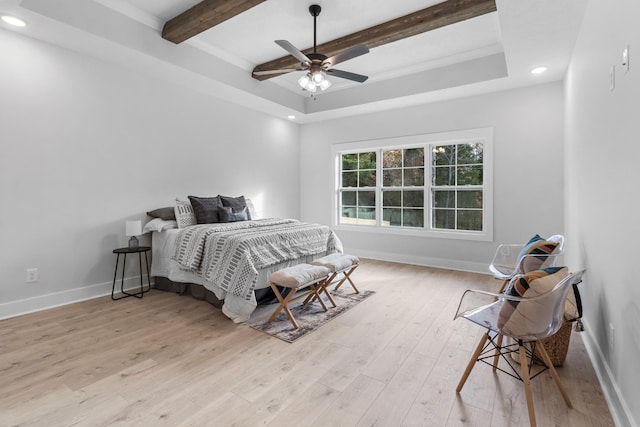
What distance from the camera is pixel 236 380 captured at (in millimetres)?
2010

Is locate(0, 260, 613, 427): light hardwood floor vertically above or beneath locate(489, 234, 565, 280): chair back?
beneath

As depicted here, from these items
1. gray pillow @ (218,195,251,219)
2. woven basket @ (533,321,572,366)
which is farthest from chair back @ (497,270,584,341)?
gray pillow @ (218,195,251,219)

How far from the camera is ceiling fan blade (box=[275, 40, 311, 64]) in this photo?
2785 millimetres

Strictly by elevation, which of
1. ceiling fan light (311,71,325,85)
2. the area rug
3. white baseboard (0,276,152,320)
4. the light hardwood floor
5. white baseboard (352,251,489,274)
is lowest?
the light hardwood floor

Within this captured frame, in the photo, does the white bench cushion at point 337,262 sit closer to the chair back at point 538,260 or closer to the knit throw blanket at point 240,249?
the knit throw blanket at point 240,249

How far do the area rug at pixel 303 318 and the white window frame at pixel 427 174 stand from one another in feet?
6.64

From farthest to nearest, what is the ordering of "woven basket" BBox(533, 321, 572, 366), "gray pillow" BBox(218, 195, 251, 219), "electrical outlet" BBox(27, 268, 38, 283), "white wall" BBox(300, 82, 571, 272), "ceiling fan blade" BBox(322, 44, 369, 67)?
"gray pillow" BBox(218, 195, 251, 219), "white wall" BBox(300, 82, 571, 272), "electrical outlet" BBox(27, 268, 38, 283), "ceiling fan blade" BBox(322, 44, 369, 67), "woven basket" BBox(533, 321, 572, 366)

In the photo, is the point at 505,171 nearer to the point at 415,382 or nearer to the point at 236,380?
the point at 415,382

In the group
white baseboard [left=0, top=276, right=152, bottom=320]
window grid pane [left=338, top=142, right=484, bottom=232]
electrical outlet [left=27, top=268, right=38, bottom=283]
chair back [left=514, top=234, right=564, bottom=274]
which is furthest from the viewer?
window grid pane [left=338, top=142, right=484, bottom=232]

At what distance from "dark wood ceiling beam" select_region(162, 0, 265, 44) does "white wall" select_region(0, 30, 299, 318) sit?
0.84 meters

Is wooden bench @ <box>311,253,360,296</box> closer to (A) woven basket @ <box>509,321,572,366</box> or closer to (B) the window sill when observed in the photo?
(A) woven basket @ <box>509,321,572,366</box>

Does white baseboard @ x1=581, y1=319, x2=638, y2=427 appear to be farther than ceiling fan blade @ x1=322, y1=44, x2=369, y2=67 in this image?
No

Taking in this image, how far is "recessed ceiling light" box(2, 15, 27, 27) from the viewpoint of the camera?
2.77 metres

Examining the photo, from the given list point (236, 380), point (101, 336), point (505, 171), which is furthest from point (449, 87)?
point (101, 336)
